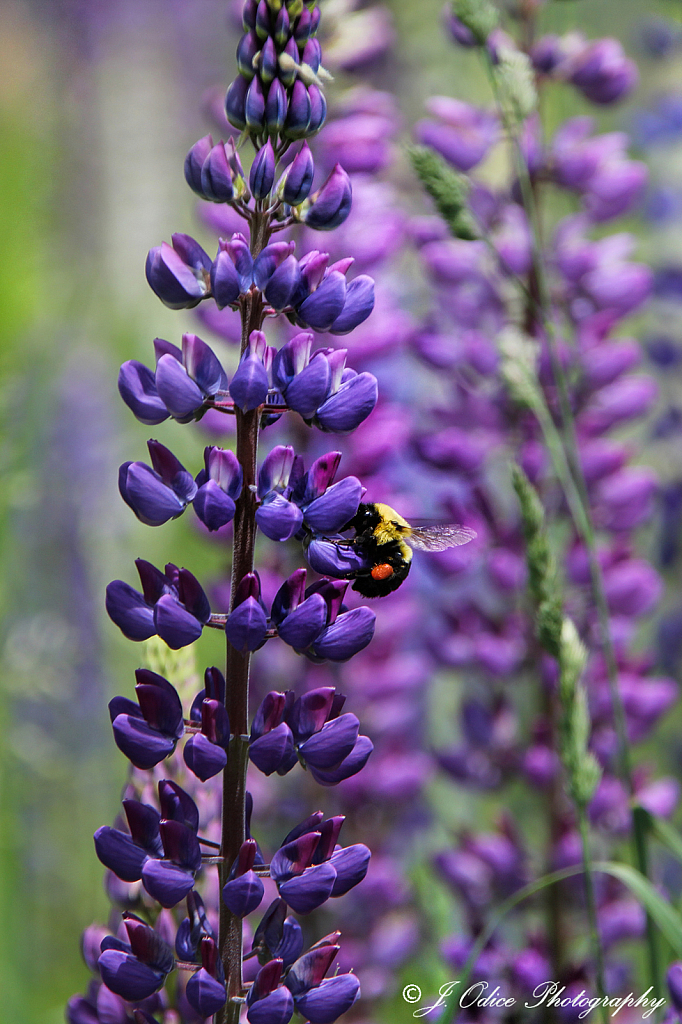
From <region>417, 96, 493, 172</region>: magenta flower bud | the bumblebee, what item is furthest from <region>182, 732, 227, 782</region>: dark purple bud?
<region>417, 96, 493, 172</region>: magenta flower bud

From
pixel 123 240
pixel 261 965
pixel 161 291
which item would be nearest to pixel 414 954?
pixel 261 965

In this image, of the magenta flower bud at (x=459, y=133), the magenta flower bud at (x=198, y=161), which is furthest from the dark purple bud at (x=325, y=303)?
the magenta flower bud at (x=459, y=133)

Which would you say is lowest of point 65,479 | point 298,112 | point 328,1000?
point 328,1000

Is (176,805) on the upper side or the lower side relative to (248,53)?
lower

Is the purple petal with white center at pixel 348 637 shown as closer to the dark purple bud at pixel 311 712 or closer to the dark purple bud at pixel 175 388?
the dark purple bud at pixel 311 712

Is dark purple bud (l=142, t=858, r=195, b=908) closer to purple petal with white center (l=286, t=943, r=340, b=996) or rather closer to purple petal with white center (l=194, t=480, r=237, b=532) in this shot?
purple petal with white center (l=286, t=943, r=340, b=996)

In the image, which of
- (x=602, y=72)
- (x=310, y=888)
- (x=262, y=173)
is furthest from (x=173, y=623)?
(x=602, y=72)

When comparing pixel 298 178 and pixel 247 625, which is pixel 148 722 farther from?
pixel 298 178

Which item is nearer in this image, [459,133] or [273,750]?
[273,750]
